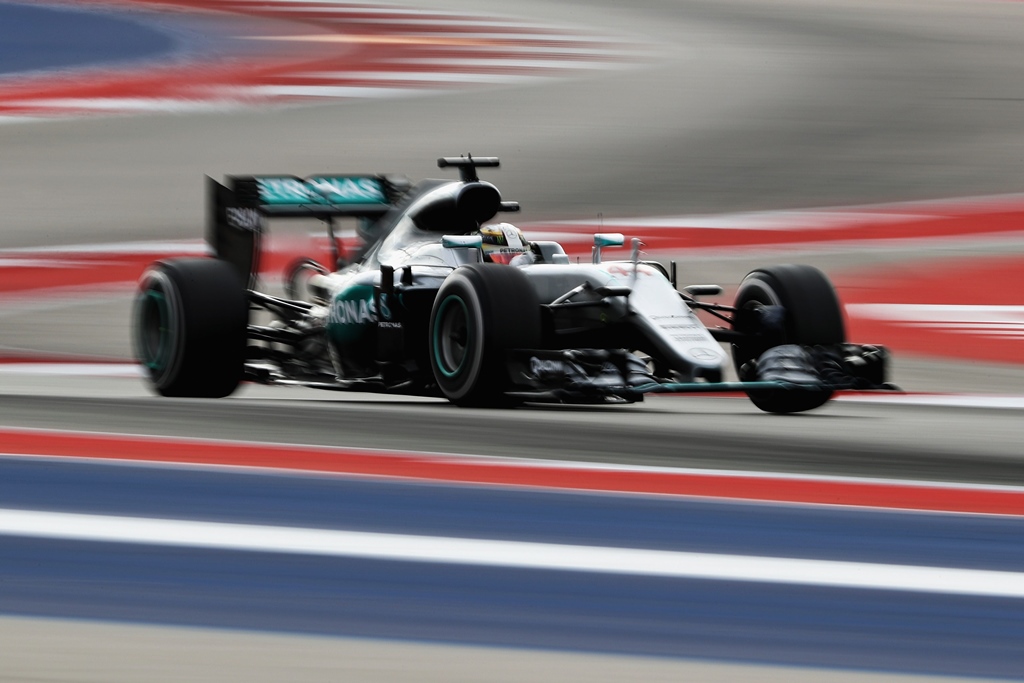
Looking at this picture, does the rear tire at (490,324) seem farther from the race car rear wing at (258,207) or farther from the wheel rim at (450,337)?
the race car rear wing at (258,207)

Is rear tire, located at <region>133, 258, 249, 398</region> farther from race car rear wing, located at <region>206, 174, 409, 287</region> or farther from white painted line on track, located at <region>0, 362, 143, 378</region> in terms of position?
white painted line on track, located at <region>0, 362, 143, 378</region>

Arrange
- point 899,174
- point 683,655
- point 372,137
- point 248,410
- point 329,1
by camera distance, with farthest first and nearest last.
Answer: point 329,1
point 372,137
point 899,174
point 248,410
point 683,655

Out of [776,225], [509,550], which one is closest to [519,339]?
[509,550]

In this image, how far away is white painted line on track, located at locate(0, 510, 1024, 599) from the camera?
452 centimetres

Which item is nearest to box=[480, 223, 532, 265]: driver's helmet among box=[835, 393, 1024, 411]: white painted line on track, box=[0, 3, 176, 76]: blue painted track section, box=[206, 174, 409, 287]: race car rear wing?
box=[206, 174, 409, 287]: race car rear wing

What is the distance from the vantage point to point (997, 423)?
8211 mm

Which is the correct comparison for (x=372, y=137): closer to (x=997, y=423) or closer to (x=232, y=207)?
(x=232, y=207)

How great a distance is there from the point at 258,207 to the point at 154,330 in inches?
38.7

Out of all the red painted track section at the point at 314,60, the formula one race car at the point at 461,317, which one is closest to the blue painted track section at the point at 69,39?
the red painted track section at the point at 314,60

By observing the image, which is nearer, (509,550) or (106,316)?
(509,550)

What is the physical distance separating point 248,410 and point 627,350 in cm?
176

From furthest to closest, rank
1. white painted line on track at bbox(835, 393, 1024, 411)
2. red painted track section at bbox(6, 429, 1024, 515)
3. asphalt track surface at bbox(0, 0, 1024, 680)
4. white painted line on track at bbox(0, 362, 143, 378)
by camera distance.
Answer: white painted line on track at bbox(0, 362, 143, 378)
white painted line on track at bbox(835, 393, 1024, 411)
asphalt track surface at bbox(0, 0, 1024, 680)
red painted track section at bbox(6, 429, 1024, 515)

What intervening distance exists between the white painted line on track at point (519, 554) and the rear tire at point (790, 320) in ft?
13.0

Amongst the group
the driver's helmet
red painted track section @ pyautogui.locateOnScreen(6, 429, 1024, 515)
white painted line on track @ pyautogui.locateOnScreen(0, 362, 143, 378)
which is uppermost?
the driver's helmet
